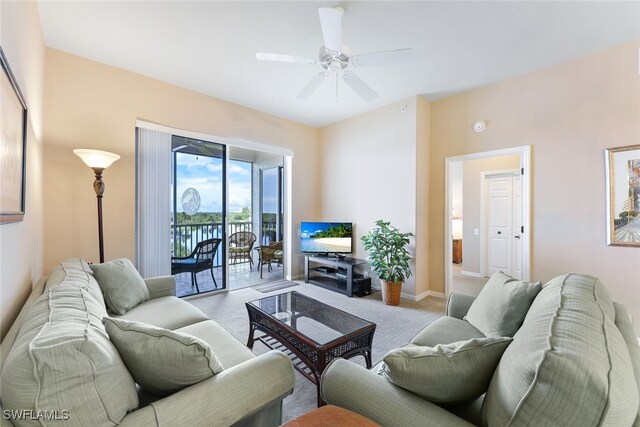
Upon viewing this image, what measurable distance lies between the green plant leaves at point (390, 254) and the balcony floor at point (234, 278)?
2064mm

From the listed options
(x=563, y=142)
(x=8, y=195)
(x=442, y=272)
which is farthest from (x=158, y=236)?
(x=563, y=142)

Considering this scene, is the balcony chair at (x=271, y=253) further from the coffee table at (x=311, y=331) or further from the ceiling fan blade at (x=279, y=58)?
the ceiling fan blade at (x=279, y=58)

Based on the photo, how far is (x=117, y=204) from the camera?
2965 mm

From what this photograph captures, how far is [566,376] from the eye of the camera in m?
0.66

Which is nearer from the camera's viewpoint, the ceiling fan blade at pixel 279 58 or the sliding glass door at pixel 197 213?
the ceiling fan blade at pixel 279 58

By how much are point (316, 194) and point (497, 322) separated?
3.87 m

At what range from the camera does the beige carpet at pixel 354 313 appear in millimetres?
1899

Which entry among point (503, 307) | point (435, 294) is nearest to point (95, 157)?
point (503, 307)

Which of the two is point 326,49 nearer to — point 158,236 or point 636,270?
point 158,236

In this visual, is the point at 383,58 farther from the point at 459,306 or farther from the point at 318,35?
the point at 459,306

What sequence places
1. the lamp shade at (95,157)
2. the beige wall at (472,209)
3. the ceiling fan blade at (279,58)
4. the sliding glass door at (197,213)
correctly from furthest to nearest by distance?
the beige wall at (472,209), the sliding glass door at (197,213), the lamp shade at (95,157), the ceiling fan blade at (279,58)

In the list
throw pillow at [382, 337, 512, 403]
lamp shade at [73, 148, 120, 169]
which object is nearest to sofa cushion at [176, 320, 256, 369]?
throw pillow at [382, 337, 512, 403]

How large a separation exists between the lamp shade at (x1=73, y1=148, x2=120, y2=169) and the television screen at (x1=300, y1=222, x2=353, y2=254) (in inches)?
108

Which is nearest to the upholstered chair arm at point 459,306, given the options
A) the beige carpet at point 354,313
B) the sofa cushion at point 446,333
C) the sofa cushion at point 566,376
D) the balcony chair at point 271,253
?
the sofa cushion at point 446,333
